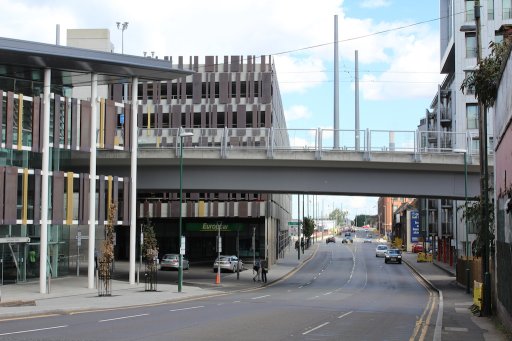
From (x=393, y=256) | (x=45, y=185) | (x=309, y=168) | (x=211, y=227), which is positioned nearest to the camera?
(x=45, y=185)

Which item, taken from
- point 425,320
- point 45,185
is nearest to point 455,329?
point 425,320

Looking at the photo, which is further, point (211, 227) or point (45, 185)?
point (211, 227)

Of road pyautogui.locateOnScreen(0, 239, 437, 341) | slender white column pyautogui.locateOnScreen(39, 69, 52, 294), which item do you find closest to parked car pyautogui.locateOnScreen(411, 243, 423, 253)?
road pyautogui.locateOnScreen(0, 239, 437, 341)

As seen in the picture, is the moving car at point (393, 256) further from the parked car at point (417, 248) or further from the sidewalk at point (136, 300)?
the sidewalk at point (136, 300)

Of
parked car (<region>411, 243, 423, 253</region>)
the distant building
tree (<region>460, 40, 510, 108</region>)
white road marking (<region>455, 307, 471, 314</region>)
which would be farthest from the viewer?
parked car (<region>411, 243, 423, 253</region>)

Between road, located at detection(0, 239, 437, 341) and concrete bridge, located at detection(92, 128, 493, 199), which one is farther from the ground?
concrete bridge, located at detection(92, 128, 493, 199)

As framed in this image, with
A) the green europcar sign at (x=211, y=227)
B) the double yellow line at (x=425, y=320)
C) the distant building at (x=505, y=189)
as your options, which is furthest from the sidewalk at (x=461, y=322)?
the green europcar sign at (x=211, y=227)

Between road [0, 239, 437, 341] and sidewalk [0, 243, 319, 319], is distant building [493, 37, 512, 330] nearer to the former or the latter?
road [0, 239, 437, 341]

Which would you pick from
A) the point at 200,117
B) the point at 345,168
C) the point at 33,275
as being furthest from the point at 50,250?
the point at 200,117

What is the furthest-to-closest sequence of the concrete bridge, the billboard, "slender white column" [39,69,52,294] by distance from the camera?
the billboard, the concrete bridge, "slender white column" [39,69,52,294]

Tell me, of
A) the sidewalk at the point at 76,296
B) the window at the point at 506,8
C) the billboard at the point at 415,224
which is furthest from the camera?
the billboard at the point at 415,224

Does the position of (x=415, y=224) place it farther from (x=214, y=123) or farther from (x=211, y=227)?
(x=211, y=227)

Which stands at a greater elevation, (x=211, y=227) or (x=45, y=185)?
(x=45, y=185)

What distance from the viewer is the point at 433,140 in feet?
155
